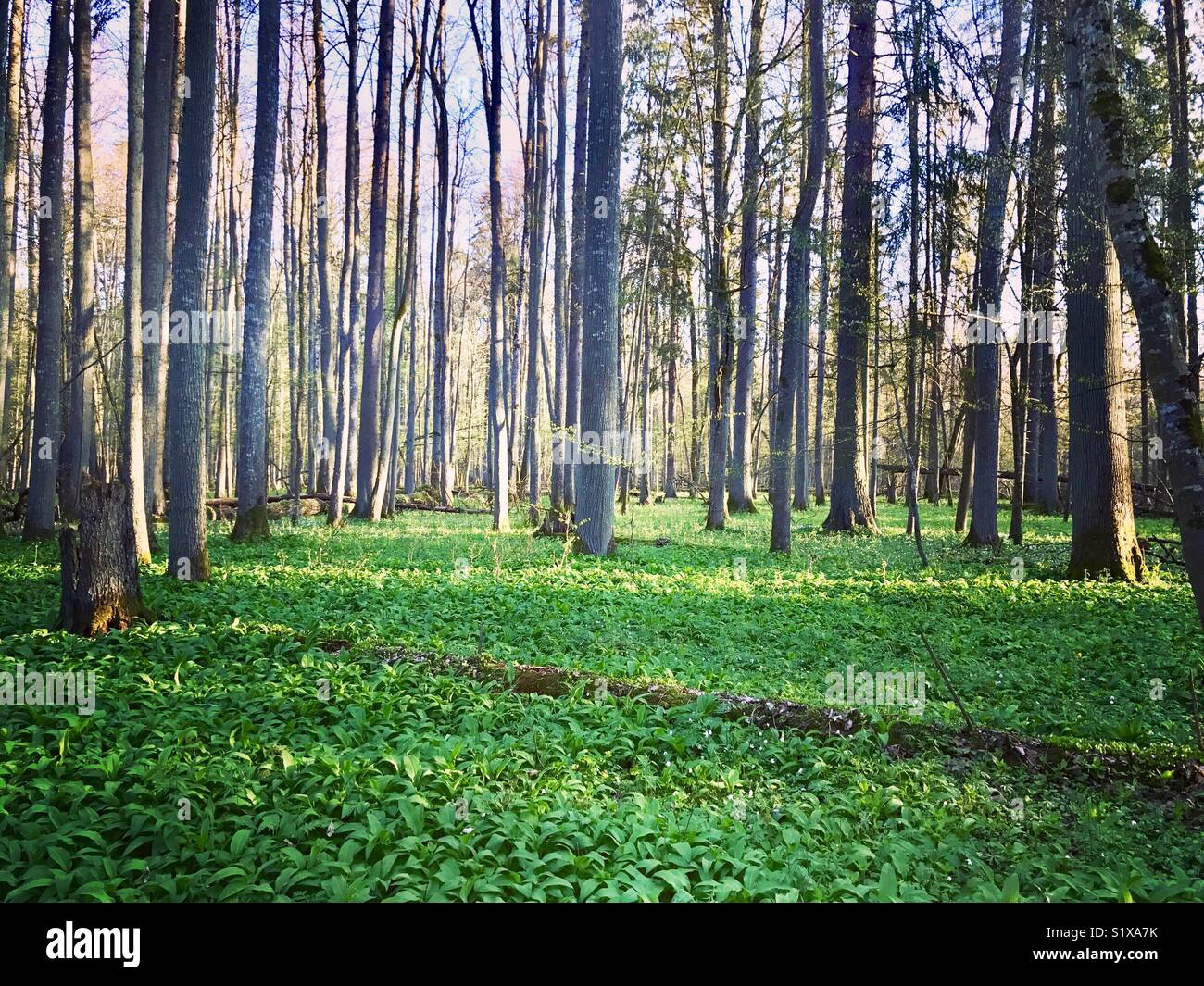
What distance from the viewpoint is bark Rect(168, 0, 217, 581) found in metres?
8.55

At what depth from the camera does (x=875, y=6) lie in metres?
13.9

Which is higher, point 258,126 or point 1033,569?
point 258,126

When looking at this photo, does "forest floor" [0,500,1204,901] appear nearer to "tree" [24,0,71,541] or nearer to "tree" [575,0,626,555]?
"tree" [575,0,626,555]

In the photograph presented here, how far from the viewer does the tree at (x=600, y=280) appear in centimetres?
1152

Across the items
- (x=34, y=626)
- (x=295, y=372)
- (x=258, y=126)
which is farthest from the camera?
(x=295, y=372)

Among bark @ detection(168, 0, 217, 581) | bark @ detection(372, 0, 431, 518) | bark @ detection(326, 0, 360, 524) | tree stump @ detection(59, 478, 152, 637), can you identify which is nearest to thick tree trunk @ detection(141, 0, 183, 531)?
bark @ detection(168, 0, 217, 581)

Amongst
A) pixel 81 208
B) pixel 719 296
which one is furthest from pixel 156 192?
pixel 719 296

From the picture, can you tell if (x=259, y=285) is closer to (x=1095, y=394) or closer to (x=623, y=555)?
(x=623, y=555)

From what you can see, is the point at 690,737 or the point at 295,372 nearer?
the point at 690,737

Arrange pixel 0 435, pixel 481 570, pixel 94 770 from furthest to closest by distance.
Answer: pixel 0 435
pixel 481 570
pixel 94 770

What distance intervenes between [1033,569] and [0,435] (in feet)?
78.4

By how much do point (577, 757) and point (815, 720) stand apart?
1.74 metres
